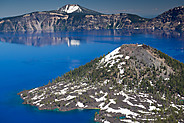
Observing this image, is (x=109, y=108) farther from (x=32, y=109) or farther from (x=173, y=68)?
(x=173, y=68)

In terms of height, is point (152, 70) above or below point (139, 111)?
above

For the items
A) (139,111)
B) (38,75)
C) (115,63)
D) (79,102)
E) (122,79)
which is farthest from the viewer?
(38,75)

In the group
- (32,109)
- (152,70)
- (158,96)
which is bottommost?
(32,109)

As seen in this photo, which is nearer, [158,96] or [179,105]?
[179,105]

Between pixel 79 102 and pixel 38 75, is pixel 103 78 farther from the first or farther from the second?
pixel 38 75

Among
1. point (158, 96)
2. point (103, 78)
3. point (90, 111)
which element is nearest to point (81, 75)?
point (103, 78)

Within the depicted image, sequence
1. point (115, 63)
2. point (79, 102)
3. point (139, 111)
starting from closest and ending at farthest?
point (139, 111) → point (79, 102) → point (115, 63)

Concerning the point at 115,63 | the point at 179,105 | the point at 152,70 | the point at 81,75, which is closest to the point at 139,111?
the point at 179,105
